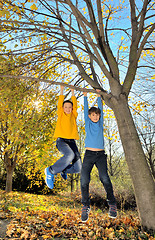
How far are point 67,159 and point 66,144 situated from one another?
274 millimetres

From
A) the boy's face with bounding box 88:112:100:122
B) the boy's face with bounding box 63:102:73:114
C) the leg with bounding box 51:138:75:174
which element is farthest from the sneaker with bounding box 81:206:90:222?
the boy's face with bounding box 63:102:73:114

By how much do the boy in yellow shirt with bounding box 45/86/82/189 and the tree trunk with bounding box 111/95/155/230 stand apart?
1234 millimetres

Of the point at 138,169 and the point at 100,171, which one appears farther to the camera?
the point at 138,169

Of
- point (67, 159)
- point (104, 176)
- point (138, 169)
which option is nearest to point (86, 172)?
point (104, 176)

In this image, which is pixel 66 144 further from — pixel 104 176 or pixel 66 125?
pixel 104 176

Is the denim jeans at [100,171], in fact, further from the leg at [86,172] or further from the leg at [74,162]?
the leg at [74,162]

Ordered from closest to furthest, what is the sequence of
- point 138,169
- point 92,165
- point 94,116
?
point 92,165, point 94,116, point 138,169

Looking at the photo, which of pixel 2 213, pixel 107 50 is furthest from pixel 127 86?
pixel 2 213

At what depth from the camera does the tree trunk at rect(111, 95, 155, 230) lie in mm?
3842

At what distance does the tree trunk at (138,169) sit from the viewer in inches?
151

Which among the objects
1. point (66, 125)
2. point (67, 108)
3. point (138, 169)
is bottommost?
point (138, 169)

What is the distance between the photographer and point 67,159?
10.7ft

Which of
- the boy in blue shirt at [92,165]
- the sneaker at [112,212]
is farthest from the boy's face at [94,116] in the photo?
the sneaker at [112,212]

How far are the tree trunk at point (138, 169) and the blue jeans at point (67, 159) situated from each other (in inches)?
50.7
